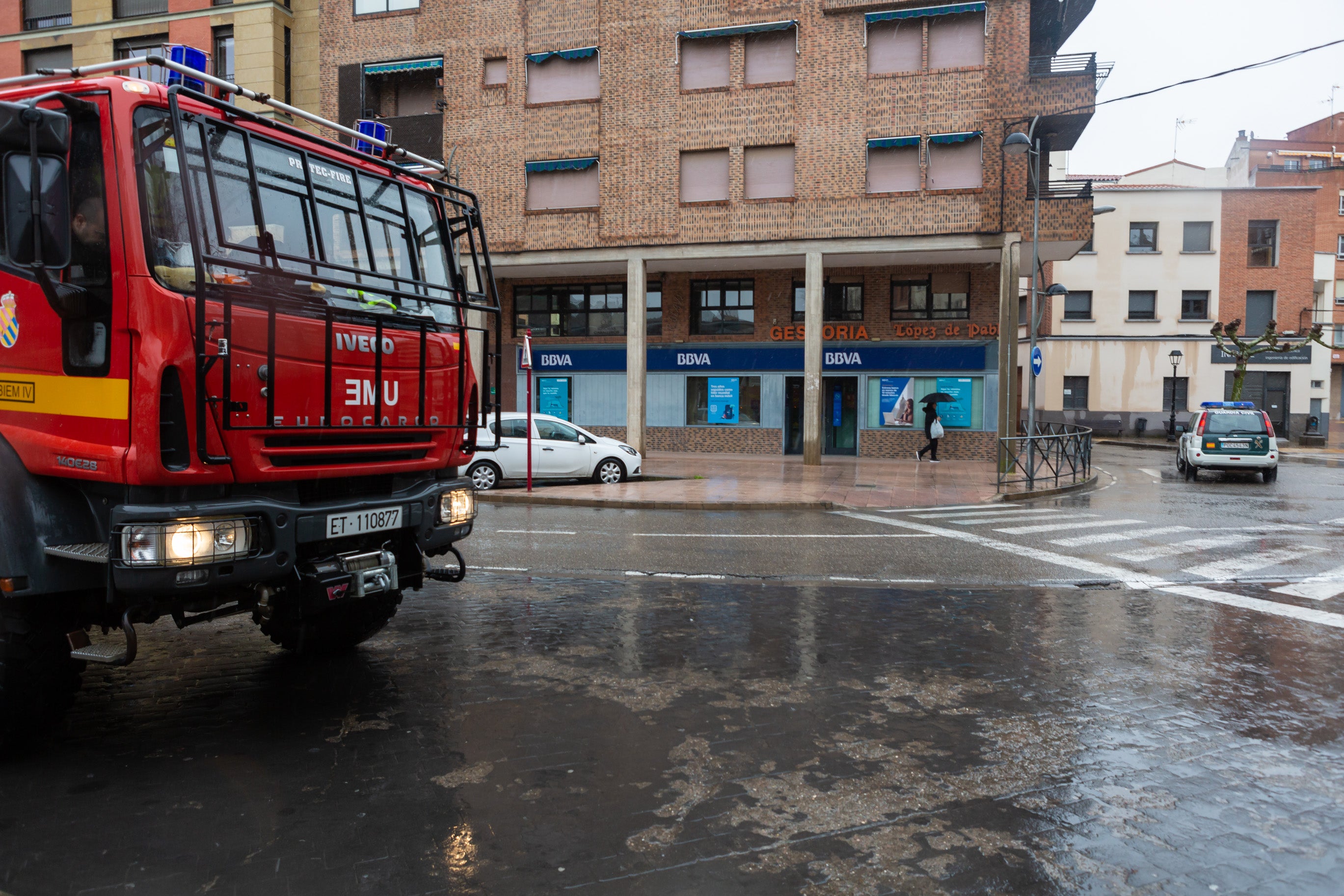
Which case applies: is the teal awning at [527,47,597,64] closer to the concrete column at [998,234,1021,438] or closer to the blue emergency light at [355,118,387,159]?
the concrete column at [998,234,1021,438]

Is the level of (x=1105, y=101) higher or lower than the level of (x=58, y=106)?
higher

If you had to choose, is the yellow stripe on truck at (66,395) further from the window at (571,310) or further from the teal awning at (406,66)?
the teal awning at (406,66)

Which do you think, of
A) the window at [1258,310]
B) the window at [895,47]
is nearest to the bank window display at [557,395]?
the window at [895,47]

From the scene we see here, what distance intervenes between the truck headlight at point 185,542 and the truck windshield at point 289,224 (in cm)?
99

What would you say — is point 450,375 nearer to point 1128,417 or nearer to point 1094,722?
point 1094,722

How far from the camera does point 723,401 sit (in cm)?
2814

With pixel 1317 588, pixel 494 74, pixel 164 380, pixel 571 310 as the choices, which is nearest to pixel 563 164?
pixel 494 74

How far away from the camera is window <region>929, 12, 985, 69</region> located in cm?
2333

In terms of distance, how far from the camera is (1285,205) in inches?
1651

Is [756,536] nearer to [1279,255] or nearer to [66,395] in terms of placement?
[66,395]

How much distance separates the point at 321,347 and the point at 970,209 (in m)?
21.9

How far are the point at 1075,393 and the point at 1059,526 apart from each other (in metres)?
33.4

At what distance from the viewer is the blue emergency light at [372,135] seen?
17.5 ft

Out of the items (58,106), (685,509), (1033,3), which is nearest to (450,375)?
(58,106)
